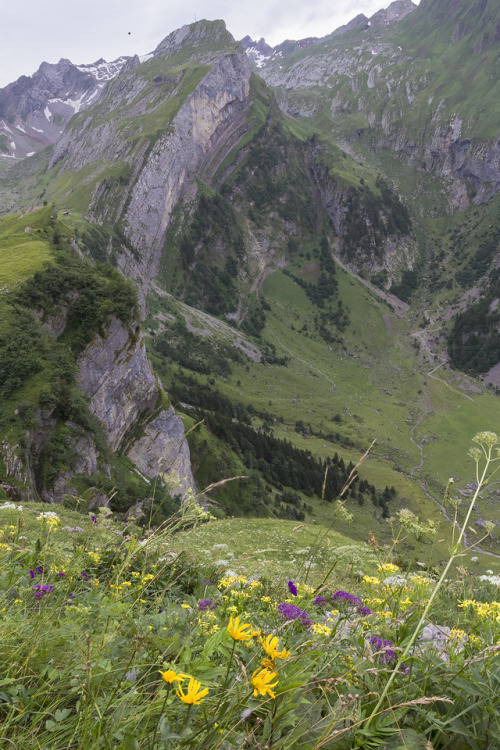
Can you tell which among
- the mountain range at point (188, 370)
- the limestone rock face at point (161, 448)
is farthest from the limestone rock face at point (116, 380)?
the limestone rock face at point (161, 448)

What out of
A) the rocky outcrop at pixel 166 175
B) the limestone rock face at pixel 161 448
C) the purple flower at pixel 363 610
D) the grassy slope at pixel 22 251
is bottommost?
the limestone rock face at pixel 161 448

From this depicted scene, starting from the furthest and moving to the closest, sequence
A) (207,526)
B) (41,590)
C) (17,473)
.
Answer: (17,473) < (207,526) < (41,590)

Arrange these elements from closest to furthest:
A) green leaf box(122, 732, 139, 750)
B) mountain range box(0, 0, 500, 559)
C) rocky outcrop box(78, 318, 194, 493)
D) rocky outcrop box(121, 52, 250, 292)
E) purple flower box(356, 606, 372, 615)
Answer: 1. green leaf box(122, 732, 139, 750)
2. purple flower box(356, 606, 372, 615)
3. mountain range box(0, 0, 500, 559)
4. rocky outcrop box(78, 318, 194, 493)
5. rocky outcrop box(121, 52, 250, 292)

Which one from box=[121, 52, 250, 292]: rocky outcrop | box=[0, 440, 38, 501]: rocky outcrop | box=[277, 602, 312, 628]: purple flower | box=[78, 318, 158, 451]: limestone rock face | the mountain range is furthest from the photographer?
box=[121, 52, 250, 292]: rocky outcrop

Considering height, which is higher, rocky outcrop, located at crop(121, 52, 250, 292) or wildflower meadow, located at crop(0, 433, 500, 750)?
rocky outcrop, located at crop(121, 52, 250, 292)

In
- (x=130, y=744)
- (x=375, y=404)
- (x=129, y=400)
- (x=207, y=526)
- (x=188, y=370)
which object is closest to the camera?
(x=130, y=744)

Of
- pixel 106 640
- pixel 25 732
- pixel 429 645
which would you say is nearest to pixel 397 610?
pixel 429 645

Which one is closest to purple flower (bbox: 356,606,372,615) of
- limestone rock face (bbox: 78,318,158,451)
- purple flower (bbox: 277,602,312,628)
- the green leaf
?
purple flower (bbox: 277,602,312,628)

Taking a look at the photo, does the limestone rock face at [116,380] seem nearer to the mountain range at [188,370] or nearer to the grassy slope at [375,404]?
the mountain range at [188,370]

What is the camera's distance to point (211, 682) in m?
1.98

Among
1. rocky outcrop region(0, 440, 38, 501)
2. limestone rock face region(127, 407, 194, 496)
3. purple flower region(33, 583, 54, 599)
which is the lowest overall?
limestone rock face region(127, 407, 194, 496)

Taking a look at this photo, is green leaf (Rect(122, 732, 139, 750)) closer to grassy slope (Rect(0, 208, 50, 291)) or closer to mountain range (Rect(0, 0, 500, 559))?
mountain range (Rect(0, 0, 500, 559))

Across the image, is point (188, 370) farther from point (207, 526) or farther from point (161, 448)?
point (207, 526)

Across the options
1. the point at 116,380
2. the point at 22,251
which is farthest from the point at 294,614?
the point at 22,251
